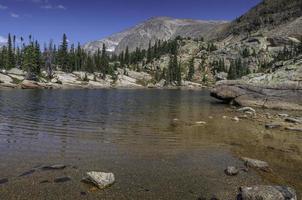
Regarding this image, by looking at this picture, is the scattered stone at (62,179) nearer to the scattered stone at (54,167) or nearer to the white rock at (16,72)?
the scattered stone at (54,167)

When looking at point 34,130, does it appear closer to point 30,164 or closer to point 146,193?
point 30,164

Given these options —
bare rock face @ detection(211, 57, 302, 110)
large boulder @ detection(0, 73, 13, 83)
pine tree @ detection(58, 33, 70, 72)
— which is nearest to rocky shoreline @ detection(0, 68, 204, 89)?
large boulder @ detection(0, 73, 13, 83)

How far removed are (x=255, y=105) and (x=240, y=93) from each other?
4798mm

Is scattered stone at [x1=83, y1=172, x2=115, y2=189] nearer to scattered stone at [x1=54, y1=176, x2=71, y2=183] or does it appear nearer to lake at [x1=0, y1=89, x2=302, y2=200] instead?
lake at [x1=0, y1=89, x2=302, y2=200]

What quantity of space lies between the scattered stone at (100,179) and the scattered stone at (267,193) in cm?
575

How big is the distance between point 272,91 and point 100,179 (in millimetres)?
44180

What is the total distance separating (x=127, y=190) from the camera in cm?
1295

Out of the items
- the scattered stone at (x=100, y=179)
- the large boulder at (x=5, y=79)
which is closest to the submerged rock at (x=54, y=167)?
→ the scattered stone at (x=100, y=179)

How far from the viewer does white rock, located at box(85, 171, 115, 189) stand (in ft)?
43.0

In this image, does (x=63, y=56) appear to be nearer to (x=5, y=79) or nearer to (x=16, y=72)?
(x=16, y=72)

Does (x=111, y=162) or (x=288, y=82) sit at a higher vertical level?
(x=288, y=82)

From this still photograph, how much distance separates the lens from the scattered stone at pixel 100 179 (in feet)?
43.0

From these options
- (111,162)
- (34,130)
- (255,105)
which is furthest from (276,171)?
(255,105)

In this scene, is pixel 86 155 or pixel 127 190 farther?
pixel 86 155
